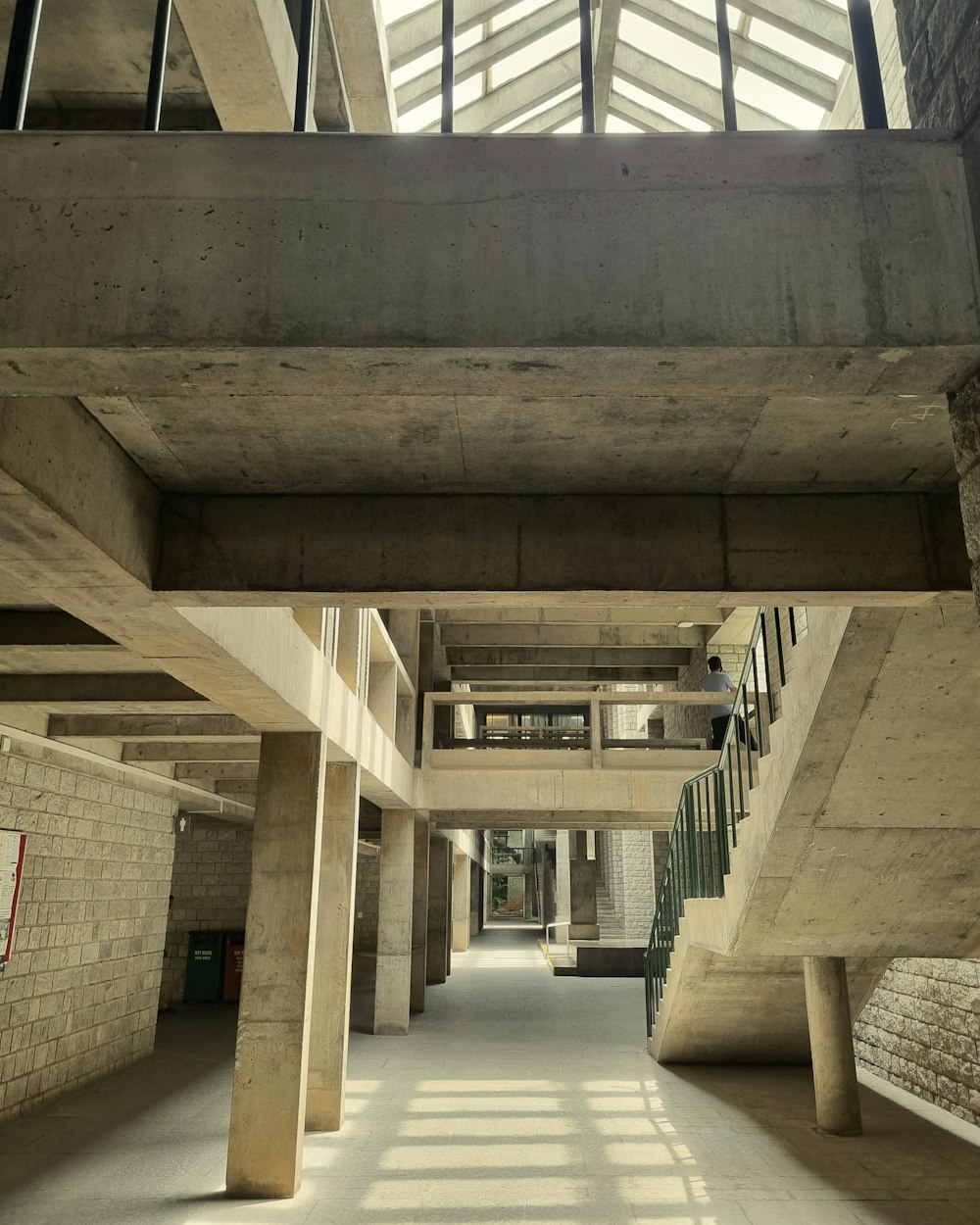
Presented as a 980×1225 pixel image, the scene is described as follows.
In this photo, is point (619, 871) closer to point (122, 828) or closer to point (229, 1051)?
point (229, 1051)

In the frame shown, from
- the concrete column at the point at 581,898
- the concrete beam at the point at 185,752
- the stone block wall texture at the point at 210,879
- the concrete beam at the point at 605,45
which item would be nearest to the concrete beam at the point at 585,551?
the concrete beam at the point at 185,752

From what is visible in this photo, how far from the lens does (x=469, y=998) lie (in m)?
14.9

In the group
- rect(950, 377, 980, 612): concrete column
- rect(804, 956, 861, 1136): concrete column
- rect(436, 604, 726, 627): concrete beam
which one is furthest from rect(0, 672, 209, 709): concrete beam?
rect(436, 604, 726, 627): concrete beam

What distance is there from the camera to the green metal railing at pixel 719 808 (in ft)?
20.1

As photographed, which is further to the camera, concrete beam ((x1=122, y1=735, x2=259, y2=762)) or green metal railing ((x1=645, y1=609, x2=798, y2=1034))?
concrete beam ((x1=122, y1=735, x2=259, y2=762))

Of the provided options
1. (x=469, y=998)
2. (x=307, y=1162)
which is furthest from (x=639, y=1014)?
(x=307, y=1162)

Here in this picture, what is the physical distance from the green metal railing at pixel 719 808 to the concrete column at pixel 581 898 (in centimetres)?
1344

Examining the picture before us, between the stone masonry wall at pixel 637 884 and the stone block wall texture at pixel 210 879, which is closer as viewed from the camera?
the stone block wall texture at pixel 210 879

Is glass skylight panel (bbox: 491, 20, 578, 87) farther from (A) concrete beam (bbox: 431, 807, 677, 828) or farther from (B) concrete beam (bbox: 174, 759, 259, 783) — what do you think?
(A) concrete beam (bbox: 431, 807, 677, 828)

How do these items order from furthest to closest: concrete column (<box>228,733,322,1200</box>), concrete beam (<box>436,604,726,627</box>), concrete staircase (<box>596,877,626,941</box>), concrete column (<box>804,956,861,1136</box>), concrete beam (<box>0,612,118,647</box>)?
concrete staircase (<box>596,877,626,941</box>) → concrete beam (<box>436,604,726,627</box>) → concrete column (<box>804,956,861,1136</box>) → concrete column (<box>228,733,322,1200</box>) → concrete beam (<box>0,612,118,647</box>)

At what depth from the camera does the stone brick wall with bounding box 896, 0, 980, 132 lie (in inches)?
83.0

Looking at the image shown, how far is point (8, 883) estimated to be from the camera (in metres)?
7.35

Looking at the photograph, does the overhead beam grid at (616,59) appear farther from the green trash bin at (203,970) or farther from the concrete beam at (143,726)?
the green trash bin at (203,970)

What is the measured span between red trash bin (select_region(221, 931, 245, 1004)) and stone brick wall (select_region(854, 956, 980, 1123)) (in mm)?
9765
